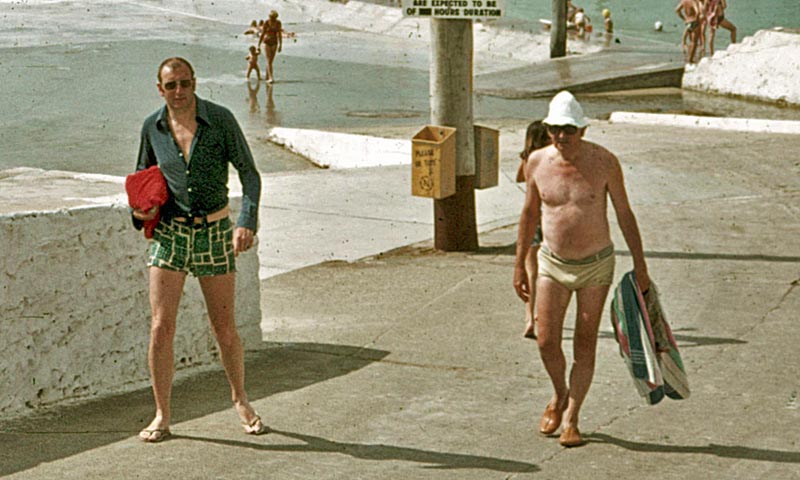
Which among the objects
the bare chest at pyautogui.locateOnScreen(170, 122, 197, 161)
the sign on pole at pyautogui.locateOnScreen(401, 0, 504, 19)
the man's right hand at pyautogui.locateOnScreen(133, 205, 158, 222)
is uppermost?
the sign on pole at pyautogui.locateOnScreen(401, 0, 504, 19)

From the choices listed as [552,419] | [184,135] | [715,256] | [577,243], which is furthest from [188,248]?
[715,256]

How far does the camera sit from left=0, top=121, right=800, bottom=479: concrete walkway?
21.3 ft

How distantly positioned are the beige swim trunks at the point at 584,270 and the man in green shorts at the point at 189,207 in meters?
1.40

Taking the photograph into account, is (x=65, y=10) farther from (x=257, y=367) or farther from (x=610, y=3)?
(x=610, y=3)

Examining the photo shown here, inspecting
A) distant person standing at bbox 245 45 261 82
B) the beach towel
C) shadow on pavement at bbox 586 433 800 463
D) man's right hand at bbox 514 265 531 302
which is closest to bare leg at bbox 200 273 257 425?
man's right hand at bbox 514 265 531 302

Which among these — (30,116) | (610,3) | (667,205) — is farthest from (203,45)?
(610,3)

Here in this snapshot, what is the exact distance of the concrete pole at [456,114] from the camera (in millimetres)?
12039

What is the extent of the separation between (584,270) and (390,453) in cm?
121

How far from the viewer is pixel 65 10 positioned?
46.7 m

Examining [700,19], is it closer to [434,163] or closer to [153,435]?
[434,163]

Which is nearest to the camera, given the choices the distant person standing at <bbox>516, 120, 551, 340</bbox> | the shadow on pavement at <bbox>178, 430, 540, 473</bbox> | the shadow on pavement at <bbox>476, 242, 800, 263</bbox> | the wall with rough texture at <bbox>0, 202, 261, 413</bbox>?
the shadow on pavement at <bbox>178, 430, 540, 473</bbox>

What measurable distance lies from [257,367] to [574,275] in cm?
250

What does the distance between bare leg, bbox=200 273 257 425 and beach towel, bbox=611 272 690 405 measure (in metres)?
1.77

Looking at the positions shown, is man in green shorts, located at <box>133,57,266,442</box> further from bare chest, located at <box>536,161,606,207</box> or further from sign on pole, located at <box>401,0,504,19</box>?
sign on pole, located at <box>401,0,504,19</box>
